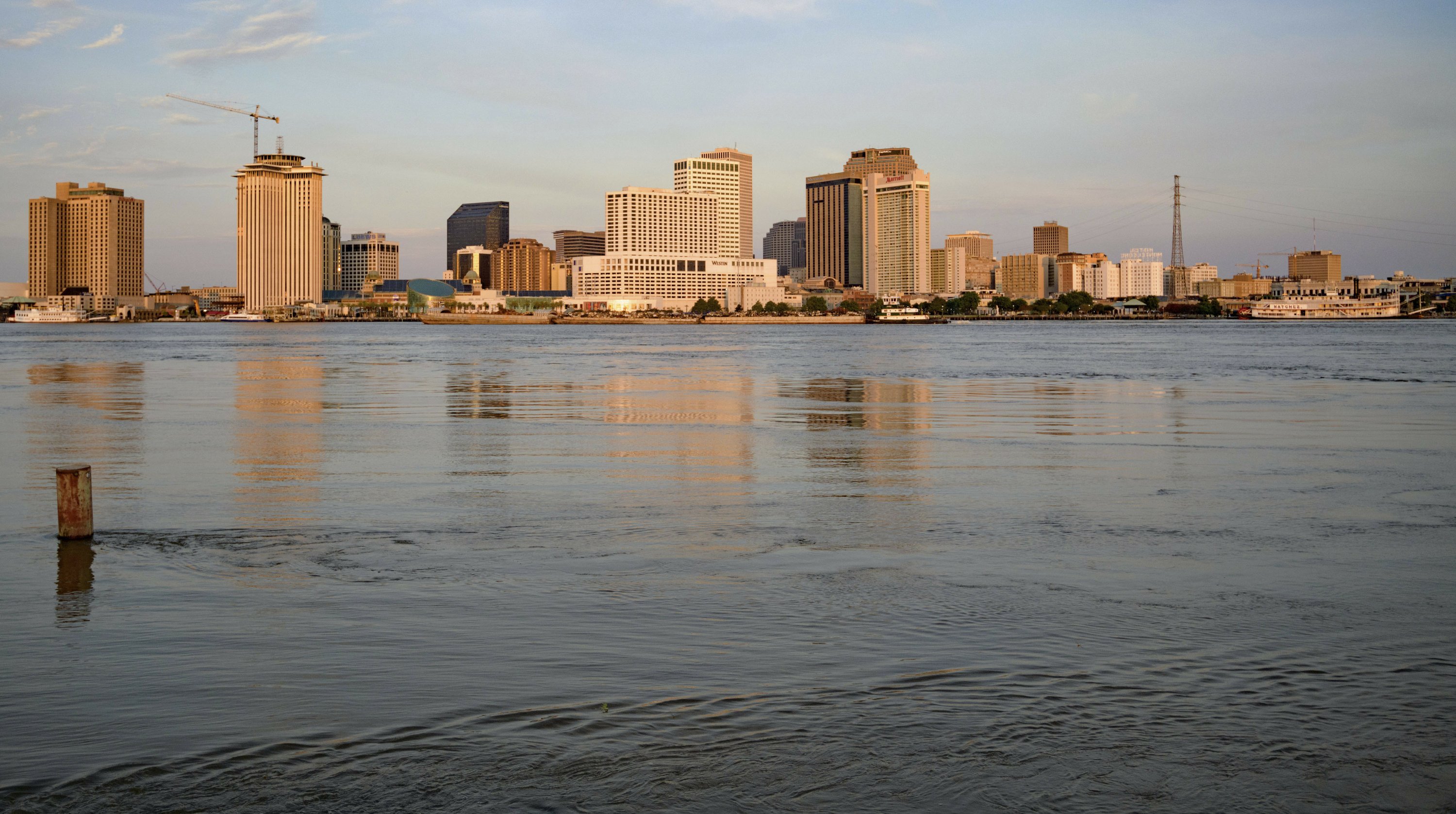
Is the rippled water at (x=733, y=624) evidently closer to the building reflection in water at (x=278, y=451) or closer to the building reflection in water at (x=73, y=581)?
the building reflection in water at (x=73, y=581)

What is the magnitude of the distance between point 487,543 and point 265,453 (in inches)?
428

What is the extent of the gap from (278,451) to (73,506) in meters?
9.40

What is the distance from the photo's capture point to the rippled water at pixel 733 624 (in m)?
6.55

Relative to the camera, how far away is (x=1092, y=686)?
7.98m

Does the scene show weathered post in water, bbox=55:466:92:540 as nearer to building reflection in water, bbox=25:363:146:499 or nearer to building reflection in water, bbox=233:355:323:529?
building reflection in water, bbox=233:355:323:529

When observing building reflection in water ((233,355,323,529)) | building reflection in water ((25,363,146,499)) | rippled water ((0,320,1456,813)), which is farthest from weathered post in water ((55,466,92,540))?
building reflection in water ((25,363,146,499))

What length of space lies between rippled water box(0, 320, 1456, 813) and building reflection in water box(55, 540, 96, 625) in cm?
6

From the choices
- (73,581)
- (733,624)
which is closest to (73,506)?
(73,581)

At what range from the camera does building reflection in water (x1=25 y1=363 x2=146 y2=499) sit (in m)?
19.4

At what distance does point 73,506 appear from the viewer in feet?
43.8

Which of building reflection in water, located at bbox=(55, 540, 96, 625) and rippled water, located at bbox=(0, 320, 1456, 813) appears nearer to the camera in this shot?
rippled water, located at bbox=(0, 320, 1456, 813)

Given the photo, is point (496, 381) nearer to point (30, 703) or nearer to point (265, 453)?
point (265, 453)

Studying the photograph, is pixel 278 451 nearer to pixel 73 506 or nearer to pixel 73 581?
pixel 73 506

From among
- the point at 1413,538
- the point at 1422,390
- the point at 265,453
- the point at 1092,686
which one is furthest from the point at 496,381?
the point at 1092,686
